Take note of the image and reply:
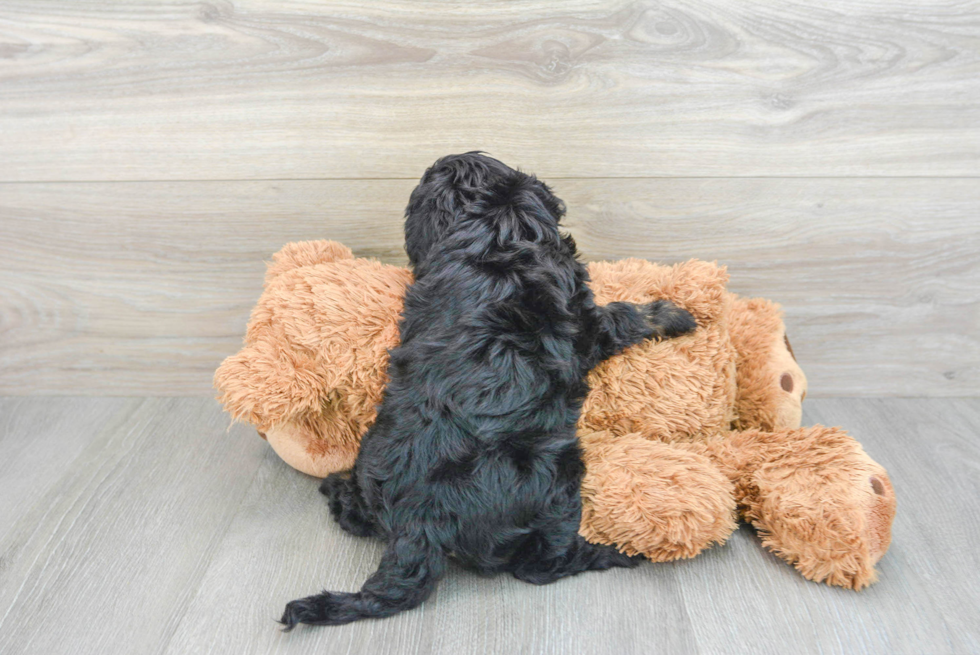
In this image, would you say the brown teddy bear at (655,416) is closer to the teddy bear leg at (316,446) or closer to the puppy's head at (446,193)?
the teddy bear leg at (316,446)

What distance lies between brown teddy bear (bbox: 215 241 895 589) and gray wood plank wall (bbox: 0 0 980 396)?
0.19 meters

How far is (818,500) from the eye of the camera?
39.1 inches

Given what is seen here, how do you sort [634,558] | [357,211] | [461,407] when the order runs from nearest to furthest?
[461,407]
[634,558]
[357,211]

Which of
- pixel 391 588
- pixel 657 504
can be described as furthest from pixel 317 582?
pixel 657 504

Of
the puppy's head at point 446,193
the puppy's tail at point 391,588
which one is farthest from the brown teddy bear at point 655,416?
Answer: the puppy's tail at point 391,588

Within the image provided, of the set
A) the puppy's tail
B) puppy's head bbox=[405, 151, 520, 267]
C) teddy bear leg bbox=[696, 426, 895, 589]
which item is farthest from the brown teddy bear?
the puppy's tail

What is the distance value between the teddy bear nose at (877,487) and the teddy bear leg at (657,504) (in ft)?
0.63

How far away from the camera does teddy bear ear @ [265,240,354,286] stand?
1207 mm

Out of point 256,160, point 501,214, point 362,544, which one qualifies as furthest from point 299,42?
point 362,544

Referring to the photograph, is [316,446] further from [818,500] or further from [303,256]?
[818,500]

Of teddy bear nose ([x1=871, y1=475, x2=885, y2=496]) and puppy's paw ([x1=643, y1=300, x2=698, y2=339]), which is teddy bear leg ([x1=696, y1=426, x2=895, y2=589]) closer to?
teddy bear nose ([x1=871, y1=475, x2=885, y2=496])

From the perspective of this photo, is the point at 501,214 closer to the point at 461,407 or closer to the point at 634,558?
the point at 461,407

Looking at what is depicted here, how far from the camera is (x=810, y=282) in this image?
1.41m

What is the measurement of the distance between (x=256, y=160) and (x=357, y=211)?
210 mm
